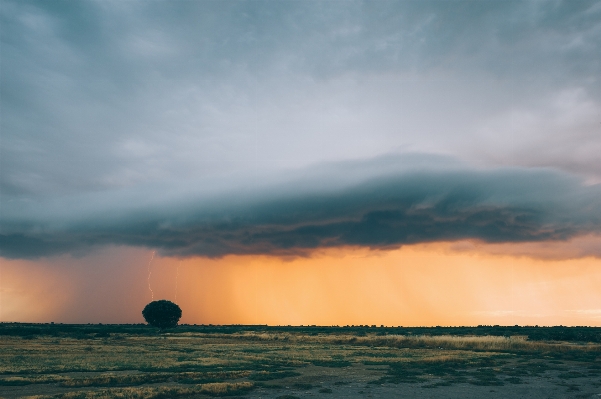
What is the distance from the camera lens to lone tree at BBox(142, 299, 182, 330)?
165m

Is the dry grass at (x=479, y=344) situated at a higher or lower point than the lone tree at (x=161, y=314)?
lower

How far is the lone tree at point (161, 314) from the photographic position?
16525 centimetres

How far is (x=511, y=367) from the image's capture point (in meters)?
45.2

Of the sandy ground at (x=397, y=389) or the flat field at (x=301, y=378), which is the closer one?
the sandy ground at (x=397, y=389)

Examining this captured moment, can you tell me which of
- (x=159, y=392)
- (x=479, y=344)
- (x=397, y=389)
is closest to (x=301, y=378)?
(x=397, y=389)

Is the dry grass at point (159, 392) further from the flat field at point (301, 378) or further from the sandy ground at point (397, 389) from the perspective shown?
the sandy ground at point (397, 389)

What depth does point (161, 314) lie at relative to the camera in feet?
542

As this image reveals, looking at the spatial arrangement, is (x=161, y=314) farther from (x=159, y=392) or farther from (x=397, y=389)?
(x=397, y=389)

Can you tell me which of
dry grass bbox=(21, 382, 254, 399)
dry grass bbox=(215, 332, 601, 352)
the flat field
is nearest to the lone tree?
dry grass bbox=(215, 332, 601, 352)

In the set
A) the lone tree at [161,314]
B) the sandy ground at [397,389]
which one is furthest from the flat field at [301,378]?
the lone tree at [161,314]

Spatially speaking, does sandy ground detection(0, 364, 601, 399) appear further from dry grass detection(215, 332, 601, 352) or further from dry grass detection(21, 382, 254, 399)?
dry grass detection(215, 332, 601, 352)

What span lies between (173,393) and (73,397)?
222 inches

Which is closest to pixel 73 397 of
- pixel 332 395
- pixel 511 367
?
pixel 332 395

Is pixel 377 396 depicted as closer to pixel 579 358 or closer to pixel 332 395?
pixel 332 395
